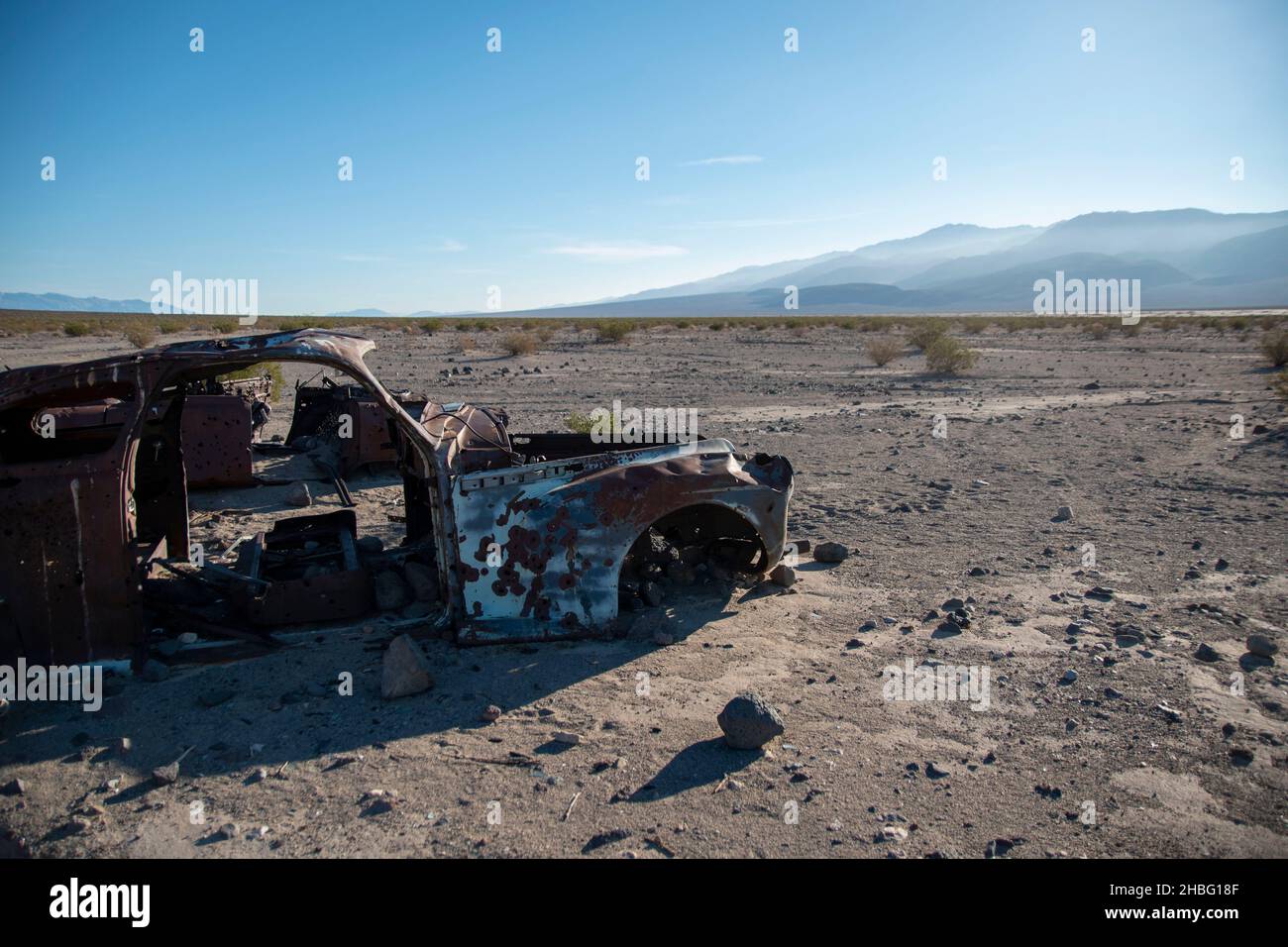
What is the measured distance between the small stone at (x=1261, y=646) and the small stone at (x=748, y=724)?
308cm

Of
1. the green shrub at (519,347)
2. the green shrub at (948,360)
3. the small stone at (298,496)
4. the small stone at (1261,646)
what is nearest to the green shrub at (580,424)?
the small stone at (298,496)

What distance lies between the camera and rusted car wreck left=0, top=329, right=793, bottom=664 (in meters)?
4.38

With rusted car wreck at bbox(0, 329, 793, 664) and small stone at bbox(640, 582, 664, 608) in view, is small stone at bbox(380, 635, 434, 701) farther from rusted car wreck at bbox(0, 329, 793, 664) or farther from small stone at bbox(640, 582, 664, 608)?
small stone at bbox(640, 582, 664, 608)

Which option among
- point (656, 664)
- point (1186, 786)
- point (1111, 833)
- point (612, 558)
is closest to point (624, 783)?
point (656, 664)

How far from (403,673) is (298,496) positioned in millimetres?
5092

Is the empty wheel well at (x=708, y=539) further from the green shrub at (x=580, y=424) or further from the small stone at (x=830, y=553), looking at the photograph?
the green shrub at (x=580, y=424)

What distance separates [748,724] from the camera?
3.91 m

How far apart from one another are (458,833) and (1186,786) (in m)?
3.14

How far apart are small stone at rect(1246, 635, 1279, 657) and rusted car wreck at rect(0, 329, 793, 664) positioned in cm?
283

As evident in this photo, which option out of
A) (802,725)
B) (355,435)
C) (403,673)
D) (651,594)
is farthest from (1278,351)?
(403,673)

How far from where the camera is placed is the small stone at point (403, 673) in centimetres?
443

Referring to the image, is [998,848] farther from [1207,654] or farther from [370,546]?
[370,546]

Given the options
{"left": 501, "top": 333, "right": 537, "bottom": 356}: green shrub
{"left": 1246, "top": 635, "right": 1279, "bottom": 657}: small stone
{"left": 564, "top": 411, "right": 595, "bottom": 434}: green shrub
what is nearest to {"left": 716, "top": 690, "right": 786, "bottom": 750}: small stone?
{"left": 1246, "top": 635, "right": 1279, "bottom": 657}: small stone
